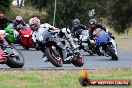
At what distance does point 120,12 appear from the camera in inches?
2889

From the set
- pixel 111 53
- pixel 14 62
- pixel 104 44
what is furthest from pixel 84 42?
pixel 14 62

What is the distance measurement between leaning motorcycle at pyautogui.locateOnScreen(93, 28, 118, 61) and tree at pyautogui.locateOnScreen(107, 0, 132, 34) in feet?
160

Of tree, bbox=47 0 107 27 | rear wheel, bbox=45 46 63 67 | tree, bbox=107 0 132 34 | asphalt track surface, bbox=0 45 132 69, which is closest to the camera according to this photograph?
rear wheel, bbox=45 46 63 67

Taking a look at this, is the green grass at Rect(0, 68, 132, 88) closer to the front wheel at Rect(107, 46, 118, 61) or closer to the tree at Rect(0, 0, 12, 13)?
the front wheel at Rect(107, 46, 118, 61)

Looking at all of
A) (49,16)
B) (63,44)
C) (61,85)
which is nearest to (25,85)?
(61,85)

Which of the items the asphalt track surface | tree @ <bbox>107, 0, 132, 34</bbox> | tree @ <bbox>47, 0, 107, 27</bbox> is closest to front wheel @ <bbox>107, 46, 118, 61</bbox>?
the asphalt track surface

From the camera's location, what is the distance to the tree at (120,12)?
7259cm

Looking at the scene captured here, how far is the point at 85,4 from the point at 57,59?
40622 mm

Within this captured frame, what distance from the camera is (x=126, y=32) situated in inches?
2859

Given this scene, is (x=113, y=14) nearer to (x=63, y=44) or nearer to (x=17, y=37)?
(x=17, y=37)

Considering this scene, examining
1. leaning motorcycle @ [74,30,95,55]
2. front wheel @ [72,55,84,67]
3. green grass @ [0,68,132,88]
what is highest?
leaning motorcycle @ [74,30,95,55]

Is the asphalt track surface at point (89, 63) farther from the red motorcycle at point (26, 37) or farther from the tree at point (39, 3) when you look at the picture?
the tree at point (39, 3)

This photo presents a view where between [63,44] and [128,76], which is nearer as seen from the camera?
[128,76]

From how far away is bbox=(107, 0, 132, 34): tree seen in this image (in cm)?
7259
